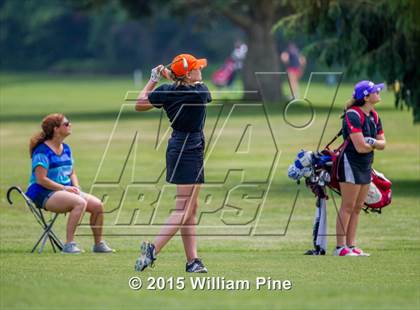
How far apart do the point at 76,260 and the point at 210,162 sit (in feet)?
47.9

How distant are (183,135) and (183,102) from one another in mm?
308

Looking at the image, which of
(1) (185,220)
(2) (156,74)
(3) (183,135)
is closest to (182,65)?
(2) (156,74)

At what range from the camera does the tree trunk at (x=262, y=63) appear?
51.0 meters

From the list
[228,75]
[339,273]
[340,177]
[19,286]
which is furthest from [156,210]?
[228,75]

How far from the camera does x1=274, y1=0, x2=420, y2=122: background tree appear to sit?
2414cm

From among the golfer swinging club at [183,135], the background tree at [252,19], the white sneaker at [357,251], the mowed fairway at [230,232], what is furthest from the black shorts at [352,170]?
the background tree at [252,19]

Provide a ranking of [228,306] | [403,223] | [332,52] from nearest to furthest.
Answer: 1. [228,306]
2. [403,223]
3. [332,52]

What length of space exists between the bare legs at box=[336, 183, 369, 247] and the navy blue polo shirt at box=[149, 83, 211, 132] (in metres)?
2.74

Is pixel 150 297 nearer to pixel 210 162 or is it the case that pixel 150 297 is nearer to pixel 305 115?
pixel 210 162

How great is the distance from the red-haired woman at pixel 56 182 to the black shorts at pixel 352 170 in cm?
283

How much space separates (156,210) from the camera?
2011 centimetres

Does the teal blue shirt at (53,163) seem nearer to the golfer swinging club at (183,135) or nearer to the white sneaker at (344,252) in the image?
the golfer swinging club at (183,135)

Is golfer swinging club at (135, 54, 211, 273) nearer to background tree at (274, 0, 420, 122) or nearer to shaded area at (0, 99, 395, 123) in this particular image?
background tree at (274, 0, 420, 122)

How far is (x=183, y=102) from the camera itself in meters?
12.5
